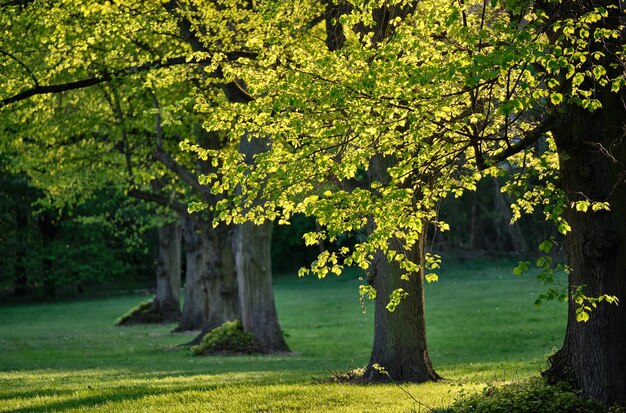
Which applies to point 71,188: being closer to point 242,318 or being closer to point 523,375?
point 242,318

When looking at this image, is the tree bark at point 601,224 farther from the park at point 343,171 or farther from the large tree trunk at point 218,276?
the large tree trunk at point 218,276

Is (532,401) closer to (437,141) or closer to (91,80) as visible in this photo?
(437,141)

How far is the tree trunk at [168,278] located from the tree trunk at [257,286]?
17.7 metres

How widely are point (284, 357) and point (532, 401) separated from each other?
551 inches

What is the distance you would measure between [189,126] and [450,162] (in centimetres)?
1954

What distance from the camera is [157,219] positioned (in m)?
38.2

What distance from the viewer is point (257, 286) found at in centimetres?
2562

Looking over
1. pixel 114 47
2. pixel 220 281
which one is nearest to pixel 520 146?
pixel 114 47

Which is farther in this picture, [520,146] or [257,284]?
[257,284]

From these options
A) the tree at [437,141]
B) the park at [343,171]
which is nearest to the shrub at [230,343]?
the park at [343,171]

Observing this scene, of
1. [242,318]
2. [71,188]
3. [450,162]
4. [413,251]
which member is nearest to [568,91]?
[450,162]

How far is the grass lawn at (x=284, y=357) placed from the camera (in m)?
13.5

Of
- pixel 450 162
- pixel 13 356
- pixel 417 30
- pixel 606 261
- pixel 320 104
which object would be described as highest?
pixel 417 30

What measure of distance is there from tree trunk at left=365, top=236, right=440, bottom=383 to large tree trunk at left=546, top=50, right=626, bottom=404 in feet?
16.8
